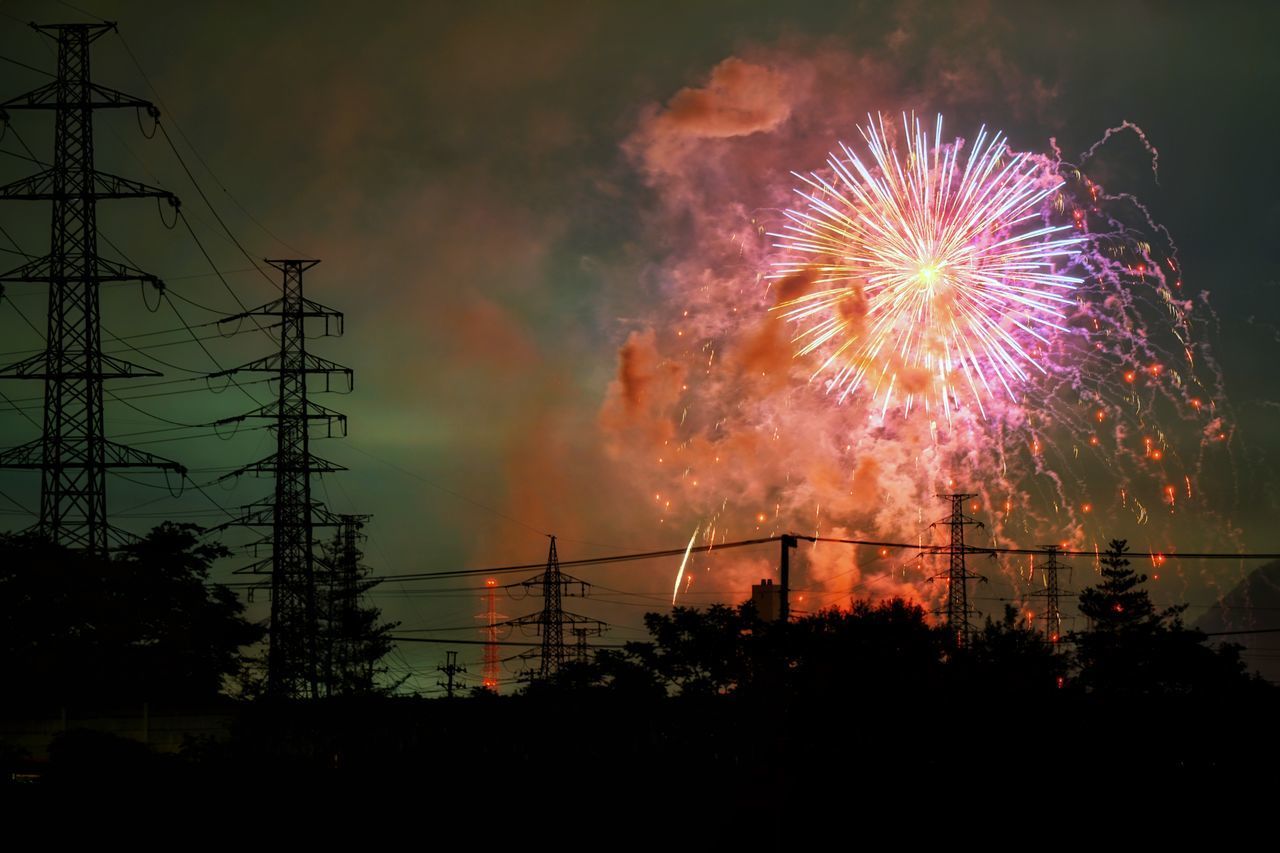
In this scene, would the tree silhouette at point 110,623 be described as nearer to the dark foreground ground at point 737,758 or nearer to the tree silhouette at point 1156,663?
the dark foreground ground at point 737,758

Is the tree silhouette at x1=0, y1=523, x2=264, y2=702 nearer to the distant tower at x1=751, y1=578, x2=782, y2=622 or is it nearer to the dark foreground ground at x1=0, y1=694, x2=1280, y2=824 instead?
the dark foreground ground at x1=0, y1=694, x2=1280, y2=824

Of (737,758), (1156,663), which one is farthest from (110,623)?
(1156,663)

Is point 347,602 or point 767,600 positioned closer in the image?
point 767,600

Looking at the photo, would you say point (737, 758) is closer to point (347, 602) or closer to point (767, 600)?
point (767, 600)

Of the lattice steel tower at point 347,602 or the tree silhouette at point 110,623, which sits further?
the lattice steel tower at point 347,602

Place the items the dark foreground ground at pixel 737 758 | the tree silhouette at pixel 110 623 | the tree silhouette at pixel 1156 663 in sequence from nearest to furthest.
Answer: the dark foreground ground at pixel 737 758 → the tree silhouette at pixel 110 623 → the tree silhouette at pixel 1156 663

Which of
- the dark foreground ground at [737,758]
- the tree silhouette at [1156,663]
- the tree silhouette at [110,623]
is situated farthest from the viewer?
the tree silhouette at [1156,663]

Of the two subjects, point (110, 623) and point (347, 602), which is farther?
point (347, 602)

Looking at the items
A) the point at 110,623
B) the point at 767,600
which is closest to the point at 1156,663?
the point at 767,600

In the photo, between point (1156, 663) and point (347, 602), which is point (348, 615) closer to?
point (347, 602)

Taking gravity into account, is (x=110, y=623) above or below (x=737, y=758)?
above

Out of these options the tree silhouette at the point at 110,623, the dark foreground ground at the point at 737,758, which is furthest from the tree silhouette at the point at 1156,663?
the tree silhouette at the point at 110,623

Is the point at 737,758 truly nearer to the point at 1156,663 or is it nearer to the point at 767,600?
the point at 767,600

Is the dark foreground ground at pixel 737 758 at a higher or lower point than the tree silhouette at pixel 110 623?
lower
